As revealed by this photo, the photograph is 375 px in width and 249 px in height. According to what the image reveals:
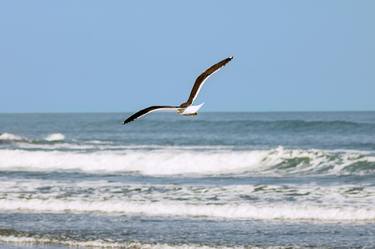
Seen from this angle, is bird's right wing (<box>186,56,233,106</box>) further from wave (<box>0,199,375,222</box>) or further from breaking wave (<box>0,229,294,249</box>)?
wave (<box>0,199,375,222</box>)

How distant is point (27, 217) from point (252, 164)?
1236cm

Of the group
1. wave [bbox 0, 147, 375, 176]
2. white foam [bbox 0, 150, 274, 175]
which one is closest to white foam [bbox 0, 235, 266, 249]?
wave [bbox 0, 147, 375, 176]

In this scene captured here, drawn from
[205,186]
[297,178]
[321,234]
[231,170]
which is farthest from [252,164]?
[321,234]

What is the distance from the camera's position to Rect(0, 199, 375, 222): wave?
54.1 ft

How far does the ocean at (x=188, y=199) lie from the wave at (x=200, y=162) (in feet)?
Answer: 0.12

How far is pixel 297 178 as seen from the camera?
24000mm

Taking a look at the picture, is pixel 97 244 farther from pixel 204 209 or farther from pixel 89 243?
pixel 204 209

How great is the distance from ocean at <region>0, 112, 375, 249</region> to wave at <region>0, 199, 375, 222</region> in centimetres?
2

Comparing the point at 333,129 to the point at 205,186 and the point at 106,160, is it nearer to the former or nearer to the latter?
the point at 106,160

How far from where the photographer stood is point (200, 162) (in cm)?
2966

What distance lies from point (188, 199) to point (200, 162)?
1067 centimetres

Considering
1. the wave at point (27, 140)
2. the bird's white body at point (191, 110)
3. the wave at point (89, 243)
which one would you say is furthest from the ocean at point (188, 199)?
the wave at point (27, 140)

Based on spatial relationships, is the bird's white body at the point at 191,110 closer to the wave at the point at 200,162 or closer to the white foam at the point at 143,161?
the wave at the point at 200,162

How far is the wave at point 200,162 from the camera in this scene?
2619cm
